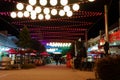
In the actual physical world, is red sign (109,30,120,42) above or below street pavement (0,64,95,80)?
above

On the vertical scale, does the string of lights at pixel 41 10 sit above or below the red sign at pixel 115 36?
above

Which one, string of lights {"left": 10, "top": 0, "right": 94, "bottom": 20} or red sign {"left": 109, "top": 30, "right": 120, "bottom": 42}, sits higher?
string of lights {"left": 10, "top": 0, "right": 94, "bottom": 20}

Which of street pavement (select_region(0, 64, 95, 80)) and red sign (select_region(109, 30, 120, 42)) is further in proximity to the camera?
red sign (select_region(109, 30, 120, 42))

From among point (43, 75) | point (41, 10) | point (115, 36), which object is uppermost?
point (41, 10)

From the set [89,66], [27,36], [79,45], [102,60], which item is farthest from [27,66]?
[102,60]

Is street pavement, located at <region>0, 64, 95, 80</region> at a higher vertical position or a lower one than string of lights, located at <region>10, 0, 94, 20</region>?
lower

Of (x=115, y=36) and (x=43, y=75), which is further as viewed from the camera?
(x=115, y=36)

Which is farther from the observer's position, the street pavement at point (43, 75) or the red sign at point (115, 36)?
the red sign at point (115, 36)

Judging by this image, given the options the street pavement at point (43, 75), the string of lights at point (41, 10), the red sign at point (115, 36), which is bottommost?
the street pavement at point (43, 75)

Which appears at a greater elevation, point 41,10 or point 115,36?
point 41,10

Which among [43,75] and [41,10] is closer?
[43,75]

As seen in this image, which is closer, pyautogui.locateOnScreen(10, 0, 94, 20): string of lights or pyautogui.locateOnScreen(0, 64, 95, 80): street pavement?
pyautogui.locateOnScreen(0, 64, 95, 80): street pavement

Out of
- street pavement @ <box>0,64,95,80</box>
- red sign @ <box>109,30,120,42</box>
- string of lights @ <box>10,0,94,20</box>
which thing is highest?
string of lights @ <box>10,0,94,20</box>

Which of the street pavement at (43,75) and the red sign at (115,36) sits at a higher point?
the red sign at (115,36)
